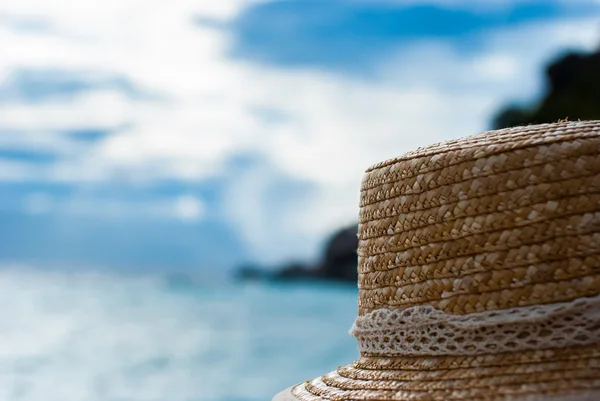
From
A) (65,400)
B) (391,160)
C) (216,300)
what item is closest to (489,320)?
(391,160)

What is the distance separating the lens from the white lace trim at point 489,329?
3.92ft

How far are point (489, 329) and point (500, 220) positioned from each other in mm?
172

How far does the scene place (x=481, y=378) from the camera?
1234 millimetres

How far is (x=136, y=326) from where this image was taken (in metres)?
15.8

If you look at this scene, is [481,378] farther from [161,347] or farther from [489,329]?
[161,347]

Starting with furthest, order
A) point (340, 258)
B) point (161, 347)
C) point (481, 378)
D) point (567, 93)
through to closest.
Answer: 1. point (340, 258)
2. point (567, 93)
3. point (161, 347)
4. point (481, 378)

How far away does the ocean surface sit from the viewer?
878cm

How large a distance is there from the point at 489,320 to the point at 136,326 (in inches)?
596

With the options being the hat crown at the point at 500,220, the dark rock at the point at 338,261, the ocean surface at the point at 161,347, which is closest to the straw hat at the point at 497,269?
the hat crown at the point at 500,220

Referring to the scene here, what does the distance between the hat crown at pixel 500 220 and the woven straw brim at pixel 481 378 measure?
0.08 meters

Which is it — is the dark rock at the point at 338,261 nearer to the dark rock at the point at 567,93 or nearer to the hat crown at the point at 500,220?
the dark rock at the point at 567,93

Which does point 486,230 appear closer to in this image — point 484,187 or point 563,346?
point 484,187

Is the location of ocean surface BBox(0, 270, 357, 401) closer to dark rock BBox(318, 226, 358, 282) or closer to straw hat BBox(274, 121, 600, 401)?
straw hat BBox(274, 121, 600, 401)

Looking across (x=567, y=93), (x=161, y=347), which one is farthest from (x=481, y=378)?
(x=567, y=93)
